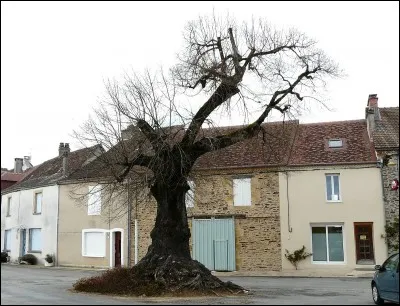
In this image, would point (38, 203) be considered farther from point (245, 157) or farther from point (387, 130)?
point (387, 130)

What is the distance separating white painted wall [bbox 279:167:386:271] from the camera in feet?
80.3

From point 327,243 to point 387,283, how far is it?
13527mm

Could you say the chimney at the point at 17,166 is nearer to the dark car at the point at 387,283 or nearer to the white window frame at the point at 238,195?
the white window frame at the point at 238,195

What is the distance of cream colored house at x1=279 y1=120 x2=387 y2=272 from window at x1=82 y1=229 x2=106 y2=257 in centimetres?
1140

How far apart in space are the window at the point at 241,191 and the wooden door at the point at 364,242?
5.93 metres

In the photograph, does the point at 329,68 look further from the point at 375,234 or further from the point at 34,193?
the point at 34,193

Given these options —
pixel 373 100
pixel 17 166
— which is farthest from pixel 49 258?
pixel 373 100

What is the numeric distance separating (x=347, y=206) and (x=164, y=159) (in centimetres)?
1271

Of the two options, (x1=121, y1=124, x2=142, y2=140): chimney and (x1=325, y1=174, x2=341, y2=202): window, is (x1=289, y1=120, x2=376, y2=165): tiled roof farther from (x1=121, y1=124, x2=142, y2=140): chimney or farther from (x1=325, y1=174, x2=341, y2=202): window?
(x1=121, y1=124, x2=142, y2=140): chimney

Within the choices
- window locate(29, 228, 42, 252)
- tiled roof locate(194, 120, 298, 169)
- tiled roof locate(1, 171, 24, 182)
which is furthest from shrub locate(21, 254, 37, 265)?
tiled roof locate(194, 120, 298, 169)

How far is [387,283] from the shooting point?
1194 cm

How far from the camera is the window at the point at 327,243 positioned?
2502 centimetres

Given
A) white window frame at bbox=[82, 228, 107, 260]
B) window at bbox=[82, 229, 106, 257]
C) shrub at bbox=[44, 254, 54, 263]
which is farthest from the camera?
shrub at bbox=[44, 254, 54, 263]

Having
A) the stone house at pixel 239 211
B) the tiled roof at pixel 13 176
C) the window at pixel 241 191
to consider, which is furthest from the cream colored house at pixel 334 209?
the tiled roof at pixel 13 176
